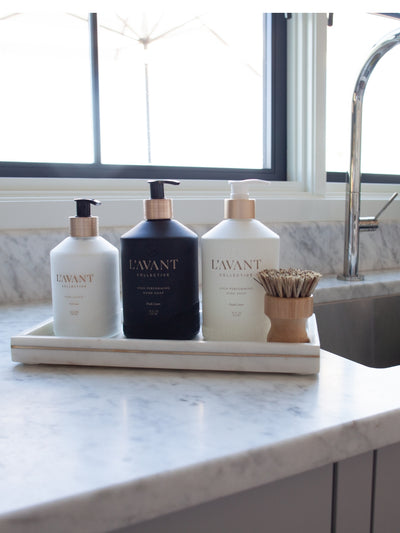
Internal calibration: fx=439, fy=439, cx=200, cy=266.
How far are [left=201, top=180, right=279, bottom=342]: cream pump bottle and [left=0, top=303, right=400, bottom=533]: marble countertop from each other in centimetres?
6

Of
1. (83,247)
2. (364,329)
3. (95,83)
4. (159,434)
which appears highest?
(95,83)

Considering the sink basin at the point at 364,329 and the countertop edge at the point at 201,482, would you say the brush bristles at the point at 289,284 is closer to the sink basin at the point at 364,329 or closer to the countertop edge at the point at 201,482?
the countertop edge at the point at 201,482

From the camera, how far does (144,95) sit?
1.19 meters

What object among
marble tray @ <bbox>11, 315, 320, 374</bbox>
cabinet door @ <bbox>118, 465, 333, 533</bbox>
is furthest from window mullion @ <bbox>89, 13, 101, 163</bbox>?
cabinet door @ <bbox>118, 465, 333, 533</bbox>

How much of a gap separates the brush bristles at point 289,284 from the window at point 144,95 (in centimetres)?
69

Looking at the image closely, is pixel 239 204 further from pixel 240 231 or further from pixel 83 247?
pixel 83 247

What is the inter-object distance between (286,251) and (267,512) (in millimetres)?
763

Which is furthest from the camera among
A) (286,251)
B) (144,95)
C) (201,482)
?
(144,95)

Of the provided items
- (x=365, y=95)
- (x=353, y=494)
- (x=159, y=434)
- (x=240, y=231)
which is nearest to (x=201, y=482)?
(x=159, y=434)

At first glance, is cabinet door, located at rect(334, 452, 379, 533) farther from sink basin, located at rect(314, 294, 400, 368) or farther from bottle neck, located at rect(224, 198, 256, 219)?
sink basin, located at rect(314, 294, 400, 368)

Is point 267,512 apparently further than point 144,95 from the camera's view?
No

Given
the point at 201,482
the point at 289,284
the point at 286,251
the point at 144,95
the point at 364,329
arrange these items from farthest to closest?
the point at 144,95
the point at 286,251
the point at 364,329
the point at 289,284
the point at 201,482

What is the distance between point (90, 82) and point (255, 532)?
38.3 inches

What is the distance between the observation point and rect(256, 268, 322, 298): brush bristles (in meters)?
0.44
